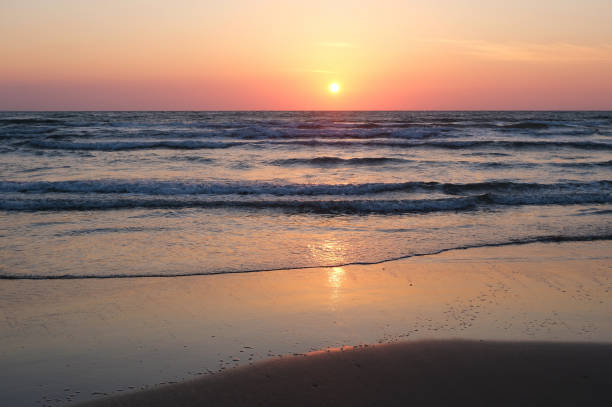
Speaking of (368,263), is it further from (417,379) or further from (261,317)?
(417,379)

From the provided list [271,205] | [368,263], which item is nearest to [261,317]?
[368,263]

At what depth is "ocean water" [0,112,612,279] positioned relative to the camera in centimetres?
746

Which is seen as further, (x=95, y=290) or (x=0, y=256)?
(x=0, y=256)

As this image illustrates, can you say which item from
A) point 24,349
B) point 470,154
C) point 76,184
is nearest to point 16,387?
point 24,349

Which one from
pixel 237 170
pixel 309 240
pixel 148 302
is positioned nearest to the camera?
pixel 148 302

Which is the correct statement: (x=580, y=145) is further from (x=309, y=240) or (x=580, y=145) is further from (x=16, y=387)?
(x=16, y=387)

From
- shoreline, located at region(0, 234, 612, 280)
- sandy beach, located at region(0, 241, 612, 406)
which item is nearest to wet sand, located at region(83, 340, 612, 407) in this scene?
sandy beach, located at region(0, 241, 612, 406)

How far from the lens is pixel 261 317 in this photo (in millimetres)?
5039

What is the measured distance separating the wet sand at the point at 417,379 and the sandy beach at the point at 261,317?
0.08m

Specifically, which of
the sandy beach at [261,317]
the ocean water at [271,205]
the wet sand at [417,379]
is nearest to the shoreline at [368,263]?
the ocean water at [271,205]

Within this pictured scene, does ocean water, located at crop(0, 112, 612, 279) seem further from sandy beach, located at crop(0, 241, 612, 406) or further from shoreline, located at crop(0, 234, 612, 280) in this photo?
sandy beach, located at crop(0, 241, 612, 406)

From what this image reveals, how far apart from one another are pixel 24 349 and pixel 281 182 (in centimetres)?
1103

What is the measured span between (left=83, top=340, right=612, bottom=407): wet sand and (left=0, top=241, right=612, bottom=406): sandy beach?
84 mm

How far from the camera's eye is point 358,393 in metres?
3.69
